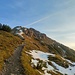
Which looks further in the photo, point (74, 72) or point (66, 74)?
point (74, 72)

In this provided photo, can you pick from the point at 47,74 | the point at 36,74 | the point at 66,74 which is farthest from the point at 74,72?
the point at 36,74

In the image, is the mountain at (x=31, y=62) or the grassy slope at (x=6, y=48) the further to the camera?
the grassy slope at (x=6, y=48)

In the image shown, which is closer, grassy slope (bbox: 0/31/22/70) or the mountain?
the mountain

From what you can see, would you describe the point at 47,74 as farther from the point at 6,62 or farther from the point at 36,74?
the point at 6,62

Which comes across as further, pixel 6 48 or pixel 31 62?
pixel 6 48

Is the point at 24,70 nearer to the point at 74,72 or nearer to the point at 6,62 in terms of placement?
the point at 6,62

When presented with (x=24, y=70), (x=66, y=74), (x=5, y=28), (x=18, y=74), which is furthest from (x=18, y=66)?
(x=5, y=28)

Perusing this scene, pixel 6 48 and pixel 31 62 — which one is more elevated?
pixel 6 48

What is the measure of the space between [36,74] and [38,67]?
5929 mm

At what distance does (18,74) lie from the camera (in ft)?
90.5

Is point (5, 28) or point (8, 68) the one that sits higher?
point (5, 28)

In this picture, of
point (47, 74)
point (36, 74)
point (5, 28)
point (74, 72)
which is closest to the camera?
point (36, 74)

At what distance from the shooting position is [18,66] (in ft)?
105

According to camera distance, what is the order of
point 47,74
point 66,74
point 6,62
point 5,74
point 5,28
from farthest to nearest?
point 5,28, point 66,74, point 47,74, point 6,62, point 5,74
